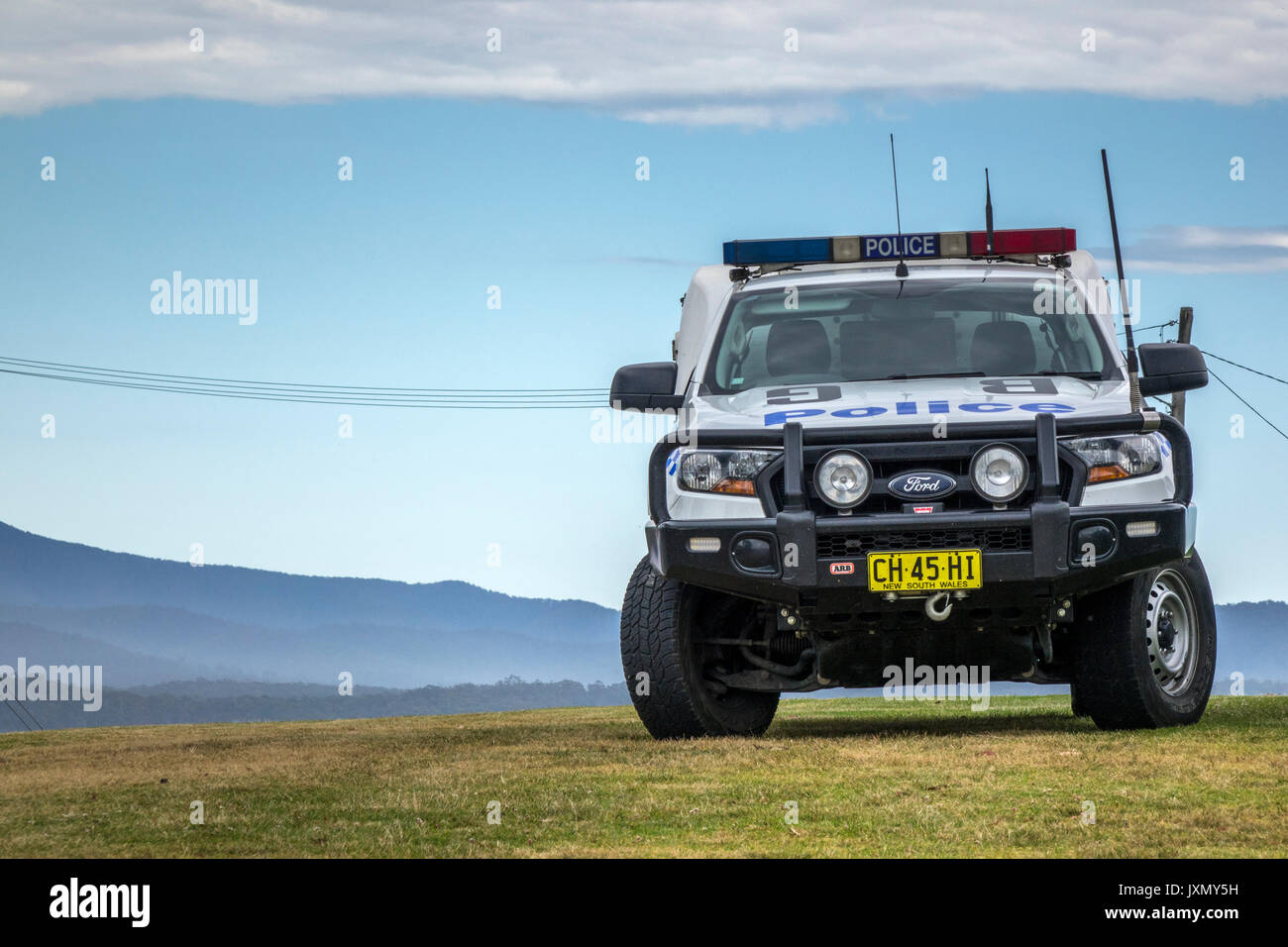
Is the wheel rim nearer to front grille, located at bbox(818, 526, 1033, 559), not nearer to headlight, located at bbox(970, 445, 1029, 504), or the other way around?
front grille, located at bbox(818, 526, 1033, 559)

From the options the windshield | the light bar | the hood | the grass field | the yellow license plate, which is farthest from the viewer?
the light bar

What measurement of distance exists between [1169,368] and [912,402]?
5.71 feet

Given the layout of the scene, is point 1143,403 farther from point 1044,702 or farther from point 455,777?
point 1044,702

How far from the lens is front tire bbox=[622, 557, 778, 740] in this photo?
9.52 meters

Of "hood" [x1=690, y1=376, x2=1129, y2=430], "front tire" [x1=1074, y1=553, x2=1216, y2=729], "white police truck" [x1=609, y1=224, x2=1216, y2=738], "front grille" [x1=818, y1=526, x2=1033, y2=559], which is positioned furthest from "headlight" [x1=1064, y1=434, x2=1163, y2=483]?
"front tire" [x1=1074, y1=553, x2=1216, y2=729]

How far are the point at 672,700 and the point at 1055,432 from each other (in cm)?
251

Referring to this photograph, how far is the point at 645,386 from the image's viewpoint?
9.81m

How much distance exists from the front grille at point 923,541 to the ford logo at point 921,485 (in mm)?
178

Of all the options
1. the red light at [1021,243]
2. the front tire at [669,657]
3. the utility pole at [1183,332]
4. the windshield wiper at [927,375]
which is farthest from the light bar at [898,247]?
the utility pole at [1183,332]

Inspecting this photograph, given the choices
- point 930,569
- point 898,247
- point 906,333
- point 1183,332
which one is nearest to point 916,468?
point 930,569

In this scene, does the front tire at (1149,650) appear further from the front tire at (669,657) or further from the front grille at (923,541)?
the front tire at (669,657)

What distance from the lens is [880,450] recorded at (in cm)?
856

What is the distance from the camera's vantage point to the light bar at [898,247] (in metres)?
10.8
